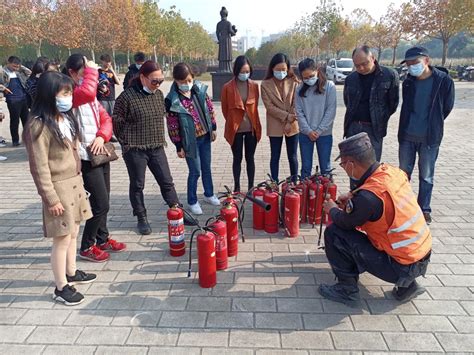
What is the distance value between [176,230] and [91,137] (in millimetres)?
1170

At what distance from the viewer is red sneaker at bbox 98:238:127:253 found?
392cm

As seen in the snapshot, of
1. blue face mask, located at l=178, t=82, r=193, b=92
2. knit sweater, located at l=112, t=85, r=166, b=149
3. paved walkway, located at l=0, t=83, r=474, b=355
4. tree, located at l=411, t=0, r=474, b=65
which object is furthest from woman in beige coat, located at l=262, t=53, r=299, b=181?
tree, located at l=411, t=0, r=474, b=65

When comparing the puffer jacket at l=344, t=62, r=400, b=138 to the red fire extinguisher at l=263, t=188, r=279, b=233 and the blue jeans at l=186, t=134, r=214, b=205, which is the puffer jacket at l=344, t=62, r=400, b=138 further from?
the blue jeans at l=186, t=134, r=214, b=205

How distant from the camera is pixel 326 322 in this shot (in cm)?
278

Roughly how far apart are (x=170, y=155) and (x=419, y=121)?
200 inches

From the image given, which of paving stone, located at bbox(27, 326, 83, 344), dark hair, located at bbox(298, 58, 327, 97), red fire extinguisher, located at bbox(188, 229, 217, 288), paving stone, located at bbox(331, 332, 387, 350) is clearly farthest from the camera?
dark hair, located at bbox(298, 58, 327, 97)

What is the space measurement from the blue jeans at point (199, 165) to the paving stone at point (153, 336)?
7.43 feet

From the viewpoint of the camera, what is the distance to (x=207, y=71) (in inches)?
1725

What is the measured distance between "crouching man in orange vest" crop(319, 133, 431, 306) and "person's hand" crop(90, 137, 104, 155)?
2.07 m

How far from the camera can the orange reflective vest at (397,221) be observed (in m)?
2.62

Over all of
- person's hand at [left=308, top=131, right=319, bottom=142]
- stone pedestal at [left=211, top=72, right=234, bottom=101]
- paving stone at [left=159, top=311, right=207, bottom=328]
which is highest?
stone pedestal at [left=211, top=72, right=234, bottom=101]

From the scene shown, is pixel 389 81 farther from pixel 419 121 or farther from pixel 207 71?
pixel 207 71

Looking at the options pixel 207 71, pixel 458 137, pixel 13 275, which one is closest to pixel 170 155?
pixel 13 275

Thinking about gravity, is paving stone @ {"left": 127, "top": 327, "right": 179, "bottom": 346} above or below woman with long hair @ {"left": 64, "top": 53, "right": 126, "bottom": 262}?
below
